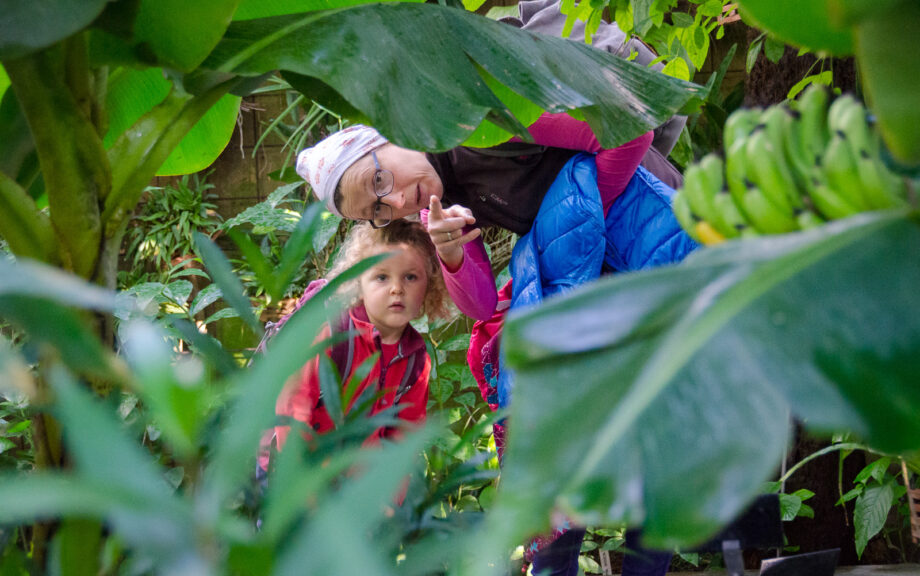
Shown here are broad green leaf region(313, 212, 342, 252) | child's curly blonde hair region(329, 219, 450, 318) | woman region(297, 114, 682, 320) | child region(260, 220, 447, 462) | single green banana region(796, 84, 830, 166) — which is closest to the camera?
single green banana region(796, 84, 830, 166)

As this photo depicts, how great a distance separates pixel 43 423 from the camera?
21.5 inches

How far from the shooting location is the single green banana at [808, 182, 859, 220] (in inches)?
17.1

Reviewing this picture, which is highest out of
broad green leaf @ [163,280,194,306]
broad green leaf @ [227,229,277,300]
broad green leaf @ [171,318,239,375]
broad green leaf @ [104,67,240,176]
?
broad green leaf @ [227,229,277,300]

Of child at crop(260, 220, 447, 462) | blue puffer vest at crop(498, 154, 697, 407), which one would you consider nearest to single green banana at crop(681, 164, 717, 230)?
blue puffer vest at crop(498, 154, 697, 407)

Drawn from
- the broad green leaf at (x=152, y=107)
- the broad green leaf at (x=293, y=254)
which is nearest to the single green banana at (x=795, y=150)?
the broad green leaf at (x=293, y=254)

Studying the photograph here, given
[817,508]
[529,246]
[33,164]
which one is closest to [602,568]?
[817,508]

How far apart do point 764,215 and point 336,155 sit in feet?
3.17

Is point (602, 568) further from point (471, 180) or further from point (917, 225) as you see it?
point (917, 225)

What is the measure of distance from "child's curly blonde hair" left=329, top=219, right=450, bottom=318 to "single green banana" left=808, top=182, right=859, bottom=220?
112cm

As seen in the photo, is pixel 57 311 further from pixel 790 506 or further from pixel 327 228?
pixel 327 228

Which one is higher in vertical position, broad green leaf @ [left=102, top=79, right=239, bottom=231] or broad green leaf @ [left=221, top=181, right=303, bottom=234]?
broad green leaf @ [left=102, top=79, right=239, bottom=231]

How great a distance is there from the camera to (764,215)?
464 millimetres

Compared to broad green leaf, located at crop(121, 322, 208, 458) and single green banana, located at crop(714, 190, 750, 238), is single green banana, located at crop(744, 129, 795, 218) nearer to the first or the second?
single green banana, located at crop(714, 190, 750, 238)

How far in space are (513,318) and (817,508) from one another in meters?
1.98
